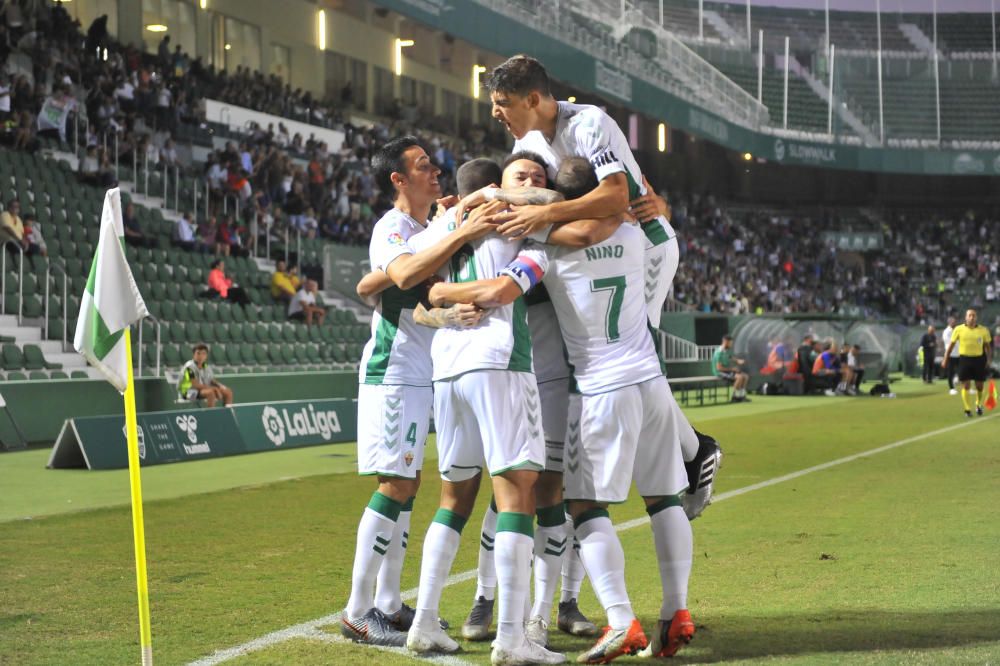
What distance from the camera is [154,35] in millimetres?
35375

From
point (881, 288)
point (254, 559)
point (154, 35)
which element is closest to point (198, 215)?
point (154, 35)

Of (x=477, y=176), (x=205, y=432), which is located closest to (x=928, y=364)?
(x=205, y=432)

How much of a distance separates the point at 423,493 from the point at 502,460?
7.02m

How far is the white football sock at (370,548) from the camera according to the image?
584 cm

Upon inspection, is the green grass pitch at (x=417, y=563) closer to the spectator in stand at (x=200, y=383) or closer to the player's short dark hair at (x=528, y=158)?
the player's short dark hair at (x=528, y=158)

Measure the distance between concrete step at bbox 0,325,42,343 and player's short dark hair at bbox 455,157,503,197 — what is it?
14490mm

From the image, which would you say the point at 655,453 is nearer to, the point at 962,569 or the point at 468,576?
the point at 468,576

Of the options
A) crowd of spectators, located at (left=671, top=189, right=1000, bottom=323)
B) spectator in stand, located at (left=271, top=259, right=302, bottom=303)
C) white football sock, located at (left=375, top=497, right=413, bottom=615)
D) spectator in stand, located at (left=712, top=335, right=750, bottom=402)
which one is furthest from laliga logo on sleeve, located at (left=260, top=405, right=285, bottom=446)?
crowd of spectators, located at (left=671, top=189, right=1000, bottom=323)

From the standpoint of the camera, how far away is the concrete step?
60.8 feet

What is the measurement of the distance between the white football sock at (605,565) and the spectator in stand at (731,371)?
24.8 metres

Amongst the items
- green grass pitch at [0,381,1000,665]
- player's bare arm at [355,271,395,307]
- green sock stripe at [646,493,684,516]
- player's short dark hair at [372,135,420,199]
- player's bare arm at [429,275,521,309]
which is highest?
player's short dark hair at [372,135,420,199]

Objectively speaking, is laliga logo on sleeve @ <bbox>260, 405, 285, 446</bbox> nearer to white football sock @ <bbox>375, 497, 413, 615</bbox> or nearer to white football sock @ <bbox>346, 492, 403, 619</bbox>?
white football sock @ <bbox>375, 497, 413, 615</bbox>

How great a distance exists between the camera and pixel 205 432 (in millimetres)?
15898

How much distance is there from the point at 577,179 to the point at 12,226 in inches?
591
